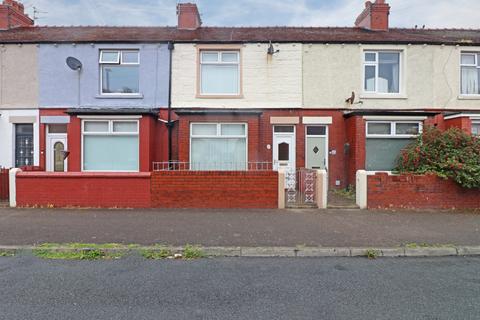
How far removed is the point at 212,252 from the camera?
5012 mm

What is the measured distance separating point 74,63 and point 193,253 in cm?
991

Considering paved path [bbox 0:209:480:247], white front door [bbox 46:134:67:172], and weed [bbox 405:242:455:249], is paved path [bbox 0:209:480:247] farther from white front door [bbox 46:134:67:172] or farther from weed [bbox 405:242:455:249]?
white front door [bbox 46:134:67:172]

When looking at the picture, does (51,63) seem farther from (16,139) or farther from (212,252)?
(212,252)

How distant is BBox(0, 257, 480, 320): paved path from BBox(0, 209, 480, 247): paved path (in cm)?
76

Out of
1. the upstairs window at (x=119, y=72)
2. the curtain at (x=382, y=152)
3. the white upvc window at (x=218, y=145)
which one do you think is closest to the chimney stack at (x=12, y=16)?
the upstairs window at (x=119, y=72)

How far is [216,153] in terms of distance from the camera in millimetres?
11117

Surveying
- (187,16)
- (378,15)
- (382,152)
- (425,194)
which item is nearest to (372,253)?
(425,194)

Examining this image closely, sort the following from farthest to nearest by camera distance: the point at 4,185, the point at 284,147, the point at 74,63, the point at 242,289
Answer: the point at 284,147 → the point at 74,63 → the point at 4,185 → the point at 242,289

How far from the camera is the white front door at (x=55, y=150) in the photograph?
11.8m

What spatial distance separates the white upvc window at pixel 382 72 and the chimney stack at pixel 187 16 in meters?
7.27

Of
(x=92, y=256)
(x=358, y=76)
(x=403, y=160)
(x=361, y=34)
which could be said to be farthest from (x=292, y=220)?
(x=361, y=34)

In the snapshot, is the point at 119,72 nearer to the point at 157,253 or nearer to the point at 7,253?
the point at 7,253

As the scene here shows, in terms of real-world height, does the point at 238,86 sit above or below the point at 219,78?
below

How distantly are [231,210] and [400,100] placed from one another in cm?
824
